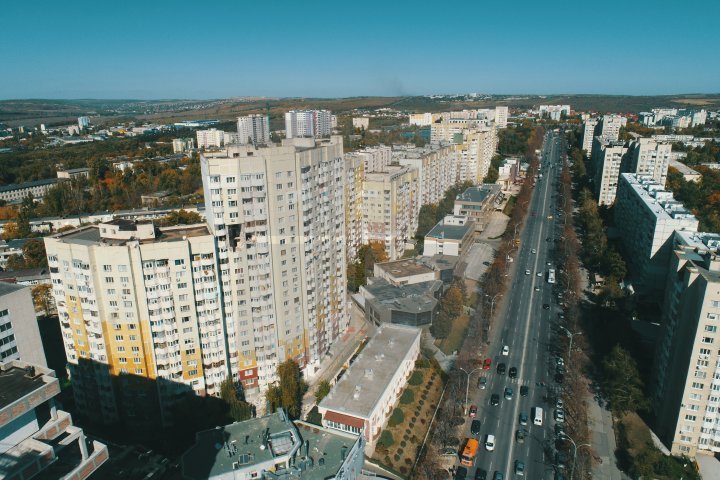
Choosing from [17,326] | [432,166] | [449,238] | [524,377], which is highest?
[432,166]

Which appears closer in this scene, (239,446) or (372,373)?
(239,446)

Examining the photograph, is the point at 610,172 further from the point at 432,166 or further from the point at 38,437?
the point at 38,437

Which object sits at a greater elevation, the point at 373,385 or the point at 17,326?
the point at 17,326

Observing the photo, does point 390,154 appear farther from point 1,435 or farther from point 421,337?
point 1,435

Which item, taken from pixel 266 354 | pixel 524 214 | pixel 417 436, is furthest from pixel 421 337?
pixel 524 214


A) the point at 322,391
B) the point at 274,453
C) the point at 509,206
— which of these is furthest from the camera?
the point at 509,206

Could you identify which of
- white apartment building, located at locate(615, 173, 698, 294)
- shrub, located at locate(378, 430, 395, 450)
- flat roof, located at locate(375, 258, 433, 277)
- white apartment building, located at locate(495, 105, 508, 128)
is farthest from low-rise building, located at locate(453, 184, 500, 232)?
white apartment building, located at locate(495, 105, 508, 128)

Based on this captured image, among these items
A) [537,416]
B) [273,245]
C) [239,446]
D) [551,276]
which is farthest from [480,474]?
[551,276]
